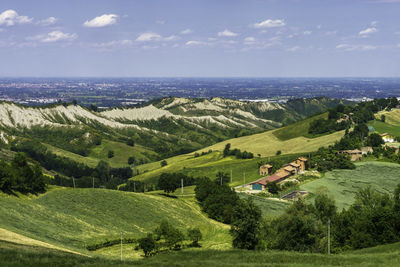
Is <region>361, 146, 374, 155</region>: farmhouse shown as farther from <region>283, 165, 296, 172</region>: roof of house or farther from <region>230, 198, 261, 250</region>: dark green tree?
<region>230, 198, 261, 250</region>: dark green tree

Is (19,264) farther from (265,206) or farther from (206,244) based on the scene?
(265,206)

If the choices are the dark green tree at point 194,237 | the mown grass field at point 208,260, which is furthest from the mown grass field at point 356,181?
the mown grass field at point 208,260

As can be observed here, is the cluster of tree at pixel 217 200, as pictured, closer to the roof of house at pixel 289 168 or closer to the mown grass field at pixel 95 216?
the mown grass field at pixel 95 216

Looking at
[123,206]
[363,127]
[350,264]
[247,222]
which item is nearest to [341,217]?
[247,222]

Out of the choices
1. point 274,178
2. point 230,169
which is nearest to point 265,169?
point 274,178

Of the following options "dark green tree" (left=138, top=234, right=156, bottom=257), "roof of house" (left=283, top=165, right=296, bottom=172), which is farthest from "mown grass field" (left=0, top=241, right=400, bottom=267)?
"roof of house" (left=283, top=165, right=296, bottom=172)

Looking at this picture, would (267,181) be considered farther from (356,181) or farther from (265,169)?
(356,181)
